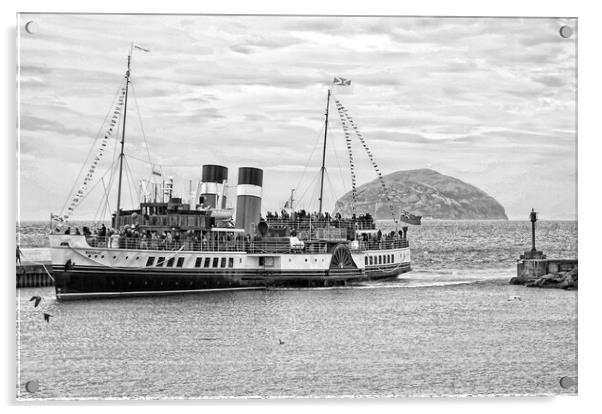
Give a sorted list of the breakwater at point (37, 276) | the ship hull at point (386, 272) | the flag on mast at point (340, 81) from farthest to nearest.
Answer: the ship hull at point (386, 272)
the breakwater at point (37, 276)
the flag on mast at point (340, 81)

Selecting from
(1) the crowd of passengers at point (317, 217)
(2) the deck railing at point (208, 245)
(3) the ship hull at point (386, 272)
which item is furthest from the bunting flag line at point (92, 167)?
(3) the ship hull at point (386, 272)

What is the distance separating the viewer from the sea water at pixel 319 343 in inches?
652

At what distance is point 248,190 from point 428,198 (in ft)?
17.1

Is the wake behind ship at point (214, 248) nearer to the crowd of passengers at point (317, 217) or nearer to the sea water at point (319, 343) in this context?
the crowd of passengers at point (317, 217)

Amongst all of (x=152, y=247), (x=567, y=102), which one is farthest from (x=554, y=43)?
(x=152, y=247)

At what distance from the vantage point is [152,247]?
27891mm

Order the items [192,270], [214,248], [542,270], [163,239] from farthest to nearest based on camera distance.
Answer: [214,248]
[192,270]
[163,239]
[542,270]

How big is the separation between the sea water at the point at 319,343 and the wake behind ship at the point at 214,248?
1.55 m

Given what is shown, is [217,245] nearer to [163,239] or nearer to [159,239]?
[163,239]

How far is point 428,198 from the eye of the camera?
79.9ft

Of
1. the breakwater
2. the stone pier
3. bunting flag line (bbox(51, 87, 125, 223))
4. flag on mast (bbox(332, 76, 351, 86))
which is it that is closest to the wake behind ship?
the breakwater

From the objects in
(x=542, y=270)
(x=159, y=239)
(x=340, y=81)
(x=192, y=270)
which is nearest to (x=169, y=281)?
(x=192, y=270)

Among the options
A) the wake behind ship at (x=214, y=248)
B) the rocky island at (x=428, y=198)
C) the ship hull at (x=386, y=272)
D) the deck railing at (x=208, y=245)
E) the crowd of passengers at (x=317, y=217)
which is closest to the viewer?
the rocky island at (x=428, y=198)
